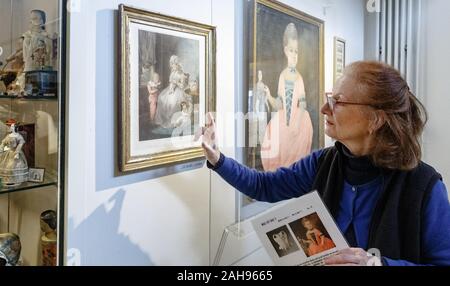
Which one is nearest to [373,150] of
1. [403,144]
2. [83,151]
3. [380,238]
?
[403,144]

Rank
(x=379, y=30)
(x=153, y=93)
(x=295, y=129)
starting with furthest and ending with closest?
(x=295, y=129)
(x=379, y=30)
(x=153, y=93)

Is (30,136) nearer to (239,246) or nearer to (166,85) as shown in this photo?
(166,85)

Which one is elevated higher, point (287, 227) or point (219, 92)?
point (219, 92)

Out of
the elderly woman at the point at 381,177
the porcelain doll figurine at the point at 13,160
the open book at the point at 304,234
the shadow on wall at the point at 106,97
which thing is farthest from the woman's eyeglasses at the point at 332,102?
the porcelain doll figurine at the point at 13,160

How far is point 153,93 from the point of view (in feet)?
2.95

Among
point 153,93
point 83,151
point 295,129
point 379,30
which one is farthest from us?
point 295,129

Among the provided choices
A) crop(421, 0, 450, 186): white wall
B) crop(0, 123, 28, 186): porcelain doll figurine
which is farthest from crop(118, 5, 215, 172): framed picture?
crop(421, 0, 450, 186): white wall

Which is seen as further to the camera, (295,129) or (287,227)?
(295,129)

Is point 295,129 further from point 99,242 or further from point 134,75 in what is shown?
point 99,242

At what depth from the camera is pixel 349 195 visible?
86 cm

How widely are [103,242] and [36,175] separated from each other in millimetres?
212

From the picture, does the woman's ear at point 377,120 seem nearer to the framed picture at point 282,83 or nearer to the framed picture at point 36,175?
the framed picture at point 282,83

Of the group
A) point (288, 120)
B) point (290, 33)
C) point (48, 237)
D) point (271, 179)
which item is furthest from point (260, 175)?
point (48, 237)

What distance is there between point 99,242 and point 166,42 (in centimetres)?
50
